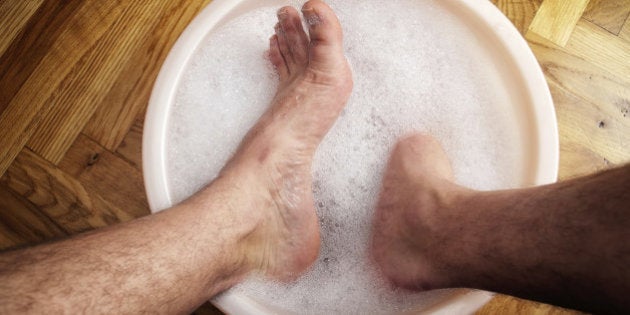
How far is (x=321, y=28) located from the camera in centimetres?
73

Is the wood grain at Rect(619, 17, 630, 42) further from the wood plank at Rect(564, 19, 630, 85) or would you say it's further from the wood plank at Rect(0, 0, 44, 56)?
the wood plank at Rect(0, 0, 44, 56)

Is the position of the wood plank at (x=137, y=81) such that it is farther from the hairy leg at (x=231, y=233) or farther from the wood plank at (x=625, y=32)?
the wood plank at (x=625, y=32)

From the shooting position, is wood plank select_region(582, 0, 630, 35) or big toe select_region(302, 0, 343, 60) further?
wood plank select_region(582, 0, 630, 35)

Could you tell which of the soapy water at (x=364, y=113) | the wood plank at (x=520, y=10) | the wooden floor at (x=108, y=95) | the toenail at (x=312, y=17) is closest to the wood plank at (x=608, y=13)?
the wooden floor at (x=108, y=95)

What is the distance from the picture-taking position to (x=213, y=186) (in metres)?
0.63

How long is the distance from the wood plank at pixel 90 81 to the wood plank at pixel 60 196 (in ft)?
0.11

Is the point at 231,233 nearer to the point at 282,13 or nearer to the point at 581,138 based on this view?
the point at 282,13

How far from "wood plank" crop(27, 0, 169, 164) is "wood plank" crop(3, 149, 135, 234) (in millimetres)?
33

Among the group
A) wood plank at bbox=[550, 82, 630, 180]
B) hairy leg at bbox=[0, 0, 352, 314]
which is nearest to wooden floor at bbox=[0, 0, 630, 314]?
wood plank at bbox=[550, 82, 630, 180]

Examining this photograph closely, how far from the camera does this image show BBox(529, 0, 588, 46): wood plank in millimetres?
862

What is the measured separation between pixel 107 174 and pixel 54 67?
0.25 meters

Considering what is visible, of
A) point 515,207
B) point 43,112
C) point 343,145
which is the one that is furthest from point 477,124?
point 43,112

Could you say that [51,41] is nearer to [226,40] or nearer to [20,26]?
[20,26]

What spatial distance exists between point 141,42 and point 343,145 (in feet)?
1.50
